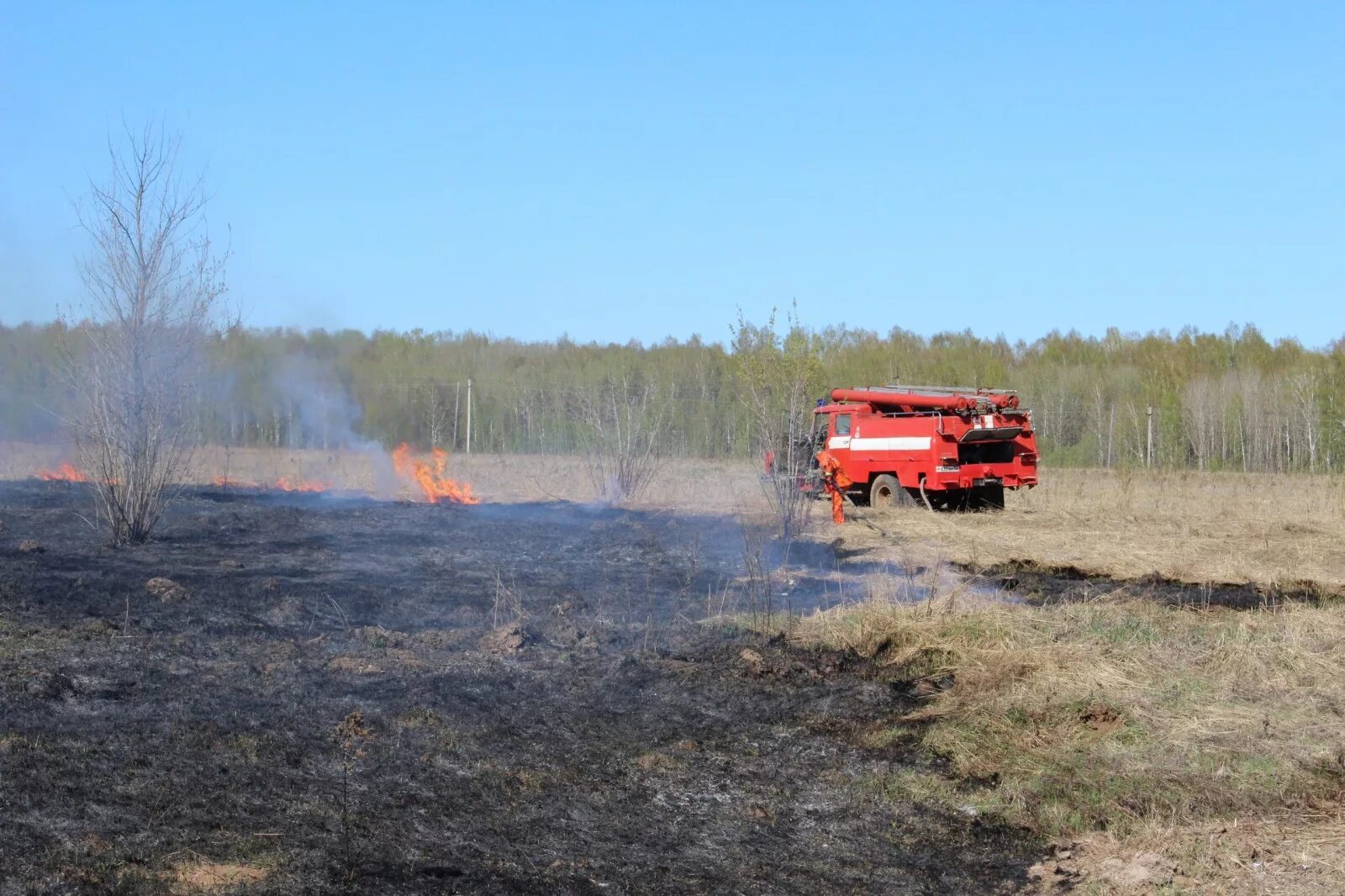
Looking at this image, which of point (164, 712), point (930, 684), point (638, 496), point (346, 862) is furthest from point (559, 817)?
point (638, 496)

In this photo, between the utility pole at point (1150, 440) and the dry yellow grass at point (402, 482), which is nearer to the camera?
the dry yellow grass at point (402, 482)

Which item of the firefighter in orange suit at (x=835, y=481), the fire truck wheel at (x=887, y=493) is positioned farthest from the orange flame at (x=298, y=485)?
the fire truck wheel at (x=887, y=493)

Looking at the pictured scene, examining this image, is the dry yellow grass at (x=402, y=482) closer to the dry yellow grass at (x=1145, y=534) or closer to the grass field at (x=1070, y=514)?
the grass field at (x=1070, y=514)

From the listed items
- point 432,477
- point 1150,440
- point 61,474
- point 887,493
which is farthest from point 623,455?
point 1150,440

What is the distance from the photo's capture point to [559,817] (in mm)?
5418

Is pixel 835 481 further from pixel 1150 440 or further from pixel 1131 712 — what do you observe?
pixel 1150 440

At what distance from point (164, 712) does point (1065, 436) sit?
161ft

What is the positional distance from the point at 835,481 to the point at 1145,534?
5.76 m

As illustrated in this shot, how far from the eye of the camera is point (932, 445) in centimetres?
2052

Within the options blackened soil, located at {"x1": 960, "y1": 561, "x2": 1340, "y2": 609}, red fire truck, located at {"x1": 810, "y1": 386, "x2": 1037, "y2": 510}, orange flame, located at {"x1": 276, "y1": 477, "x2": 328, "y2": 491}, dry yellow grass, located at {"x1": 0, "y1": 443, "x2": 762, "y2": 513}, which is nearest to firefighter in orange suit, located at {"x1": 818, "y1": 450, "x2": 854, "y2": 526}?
red fire truck, located at {"x1": 810, "y1": 386, "x2": 1037, "y2": 510}

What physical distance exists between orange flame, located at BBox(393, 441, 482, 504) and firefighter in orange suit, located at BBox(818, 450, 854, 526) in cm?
698

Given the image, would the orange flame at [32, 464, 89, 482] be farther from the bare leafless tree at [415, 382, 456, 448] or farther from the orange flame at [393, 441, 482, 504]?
the bare leafless tree at [415, 382, 456, 448]

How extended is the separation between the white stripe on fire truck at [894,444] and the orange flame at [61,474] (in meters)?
15.8

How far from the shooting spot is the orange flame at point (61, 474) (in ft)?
78.2
